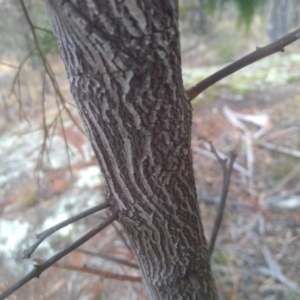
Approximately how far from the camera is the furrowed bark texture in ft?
1.38

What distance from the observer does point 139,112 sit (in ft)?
1.60

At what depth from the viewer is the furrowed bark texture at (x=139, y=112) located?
1.38ft

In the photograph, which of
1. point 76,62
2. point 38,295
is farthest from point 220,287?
point 76,62

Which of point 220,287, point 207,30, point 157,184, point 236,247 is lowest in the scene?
point 220,287

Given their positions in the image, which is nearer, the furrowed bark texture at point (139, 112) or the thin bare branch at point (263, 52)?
the furrowed bark texture at point (139, 112)

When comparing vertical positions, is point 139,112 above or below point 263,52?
below

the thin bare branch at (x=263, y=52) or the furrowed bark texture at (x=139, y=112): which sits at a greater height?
the thin bare branch at (x=263, y=52)

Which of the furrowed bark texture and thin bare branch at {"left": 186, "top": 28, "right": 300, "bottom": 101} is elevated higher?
thin bare branch at {"left": 186, "top": 28, "right": 300, "bottom": 101}

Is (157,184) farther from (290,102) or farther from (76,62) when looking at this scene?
(290,102)

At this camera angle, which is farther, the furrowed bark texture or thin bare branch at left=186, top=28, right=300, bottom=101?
thin bare branch at left=186, top=28, right=300, bottom=101

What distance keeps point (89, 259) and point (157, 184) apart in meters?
1.22

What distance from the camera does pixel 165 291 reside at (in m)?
0.75

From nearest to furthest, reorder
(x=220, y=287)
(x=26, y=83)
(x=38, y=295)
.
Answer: (x=38, y=295), (x=220, y=287), (x=26, y=83)

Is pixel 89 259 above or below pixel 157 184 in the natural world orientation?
below
